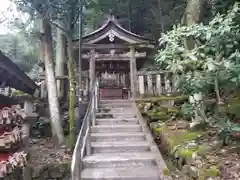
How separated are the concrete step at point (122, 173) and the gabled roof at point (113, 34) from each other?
710 cm

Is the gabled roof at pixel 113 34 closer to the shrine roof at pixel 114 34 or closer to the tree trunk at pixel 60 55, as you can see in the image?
the shrine roof at pixel 114 34

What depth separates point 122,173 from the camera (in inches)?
183

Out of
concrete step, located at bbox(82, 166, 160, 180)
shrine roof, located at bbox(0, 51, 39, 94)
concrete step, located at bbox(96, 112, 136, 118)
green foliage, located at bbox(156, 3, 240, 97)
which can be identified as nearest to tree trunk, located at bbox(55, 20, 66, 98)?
concrete step, located at bbox(96, 112, 136, 118)

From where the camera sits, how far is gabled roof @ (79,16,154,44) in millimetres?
11000

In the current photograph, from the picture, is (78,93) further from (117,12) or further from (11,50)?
(11,50)

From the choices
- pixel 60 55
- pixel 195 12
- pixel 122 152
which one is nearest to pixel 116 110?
pixel 122 152

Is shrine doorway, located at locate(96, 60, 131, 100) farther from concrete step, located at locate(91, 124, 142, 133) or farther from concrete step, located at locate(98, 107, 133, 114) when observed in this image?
concrete step, located at locate(91, 124, 142, 133)

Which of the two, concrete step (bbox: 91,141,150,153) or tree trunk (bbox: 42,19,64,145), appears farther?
tree trunk (bbox: 42,19,64,145)

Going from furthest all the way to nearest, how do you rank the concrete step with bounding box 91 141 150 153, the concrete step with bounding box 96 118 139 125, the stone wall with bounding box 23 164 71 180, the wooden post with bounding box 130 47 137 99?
the wooden post with bounding box 130 47 137 99
the concrete step with bounding box 96 118 139 125
the stone wall with bounding box 23 164 71 180
the concrete step with bounding box 91 141 150 153

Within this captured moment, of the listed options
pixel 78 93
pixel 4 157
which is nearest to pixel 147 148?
pixel 4 157

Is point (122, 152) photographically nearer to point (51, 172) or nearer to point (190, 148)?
point (190, 148)

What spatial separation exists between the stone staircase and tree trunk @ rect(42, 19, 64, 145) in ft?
4.84

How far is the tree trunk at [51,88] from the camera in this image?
8227 mm

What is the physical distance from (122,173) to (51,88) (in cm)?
485
